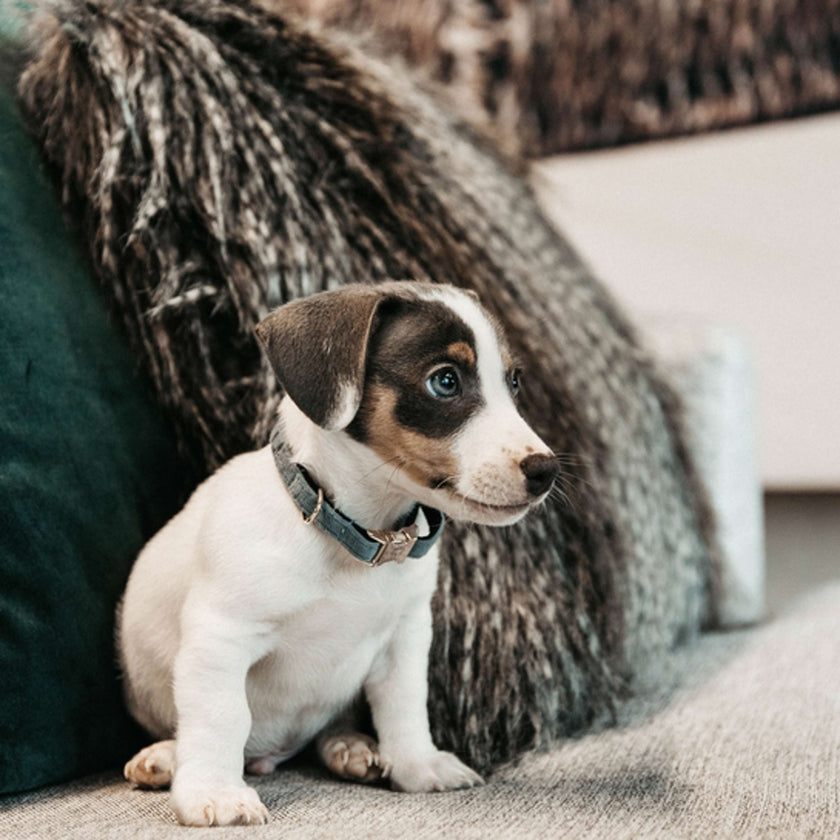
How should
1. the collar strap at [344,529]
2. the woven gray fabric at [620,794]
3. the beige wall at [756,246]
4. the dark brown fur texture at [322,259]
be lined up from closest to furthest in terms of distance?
1. the woven gray fabric at [620,794]
2. the collar strap at [344,529]
3. the dark brown fur texture at [322,259]
4. the beige wall at [756,246]

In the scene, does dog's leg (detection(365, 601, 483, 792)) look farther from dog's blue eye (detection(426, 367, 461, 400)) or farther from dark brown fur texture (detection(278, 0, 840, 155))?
dark brown fur texture (detection(278, 0, 840, 155))

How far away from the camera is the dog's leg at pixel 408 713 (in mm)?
969

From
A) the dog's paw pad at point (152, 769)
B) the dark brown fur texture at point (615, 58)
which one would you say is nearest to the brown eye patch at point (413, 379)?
the dog's paw pad at point (152, 769)

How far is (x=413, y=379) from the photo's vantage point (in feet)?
2.95

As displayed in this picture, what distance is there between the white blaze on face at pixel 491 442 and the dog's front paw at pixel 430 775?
27cm

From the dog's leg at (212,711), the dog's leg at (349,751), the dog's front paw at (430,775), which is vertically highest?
the dog's leg at (212,711)

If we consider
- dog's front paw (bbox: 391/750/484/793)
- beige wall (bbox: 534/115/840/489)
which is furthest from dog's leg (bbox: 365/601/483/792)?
beige wall (bbox: 534/115/840/489)

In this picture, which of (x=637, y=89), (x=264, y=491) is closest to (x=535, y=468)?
(x=264, y=491)

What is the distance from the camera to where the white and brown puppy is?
0.87 meters

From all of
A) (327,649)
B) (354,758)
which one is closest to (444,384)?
(327,649)

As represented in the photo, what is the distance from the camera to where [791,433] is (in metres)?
2.16

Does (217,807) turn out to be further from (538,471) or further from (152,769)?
(538,471)

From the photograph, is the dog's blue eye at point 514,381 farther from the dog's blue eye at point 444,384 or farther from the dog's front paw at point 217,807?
the dog's front paw at point 217,807

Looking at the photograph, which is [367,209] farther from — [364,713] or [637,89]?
[637,89]
